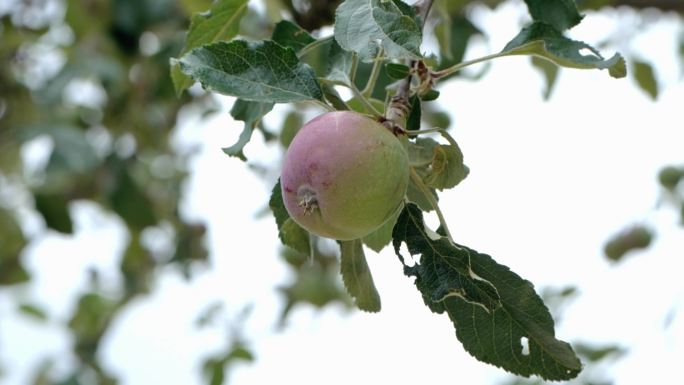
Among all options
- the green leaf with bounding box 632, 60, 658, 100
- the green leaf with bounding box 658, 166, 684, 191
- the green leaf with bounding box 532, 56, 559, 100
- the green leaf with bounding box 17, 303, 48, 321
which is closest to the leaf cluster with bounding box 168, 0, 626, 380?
the green leaf with bounding box 532, 56, 559, 100

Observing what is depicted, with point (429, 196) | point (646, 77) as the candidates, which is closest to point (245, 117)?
point (429, 196)

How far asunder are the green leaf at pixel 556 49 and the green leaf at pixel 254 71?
0.20 m

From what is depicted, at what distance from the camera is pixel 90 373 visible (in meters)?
3.25

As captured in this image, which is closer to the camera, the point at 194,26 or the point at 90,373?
the point at 194,26

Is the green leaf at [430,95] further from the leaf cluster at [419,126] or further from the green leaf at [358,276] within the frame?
the green leaf at [358,276]

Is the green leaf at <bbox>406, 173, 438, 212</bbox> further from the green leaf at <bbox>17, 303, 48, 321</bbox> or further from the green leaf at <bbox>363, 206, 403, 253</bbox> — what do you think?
the green leaf at <bbox>17, 303, 48, 321</bbox>

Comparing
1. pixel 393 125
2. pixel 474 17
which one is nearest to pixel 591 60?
pixel 393 125

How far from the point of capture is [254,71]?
0.82m

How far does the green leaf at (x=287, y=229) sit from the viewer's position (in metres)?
0.92

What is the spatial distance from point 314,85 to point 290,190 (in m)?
0.11

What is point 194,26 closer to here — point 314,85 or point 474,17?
point 314,85

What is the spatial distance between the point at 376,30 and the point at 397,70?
8 cm

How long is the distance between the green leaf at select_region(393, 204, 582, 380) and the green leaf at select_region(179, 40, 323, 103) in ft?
0.47

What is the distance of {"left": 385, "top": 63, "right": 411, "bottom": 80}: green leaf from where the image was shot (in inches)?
33.5
